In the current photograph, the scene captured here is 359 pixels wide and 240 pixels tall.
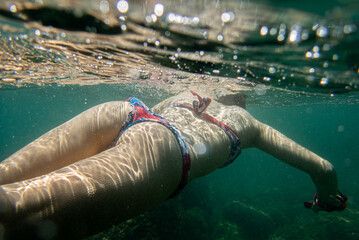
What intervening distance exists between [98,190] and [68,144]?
1.47 meters

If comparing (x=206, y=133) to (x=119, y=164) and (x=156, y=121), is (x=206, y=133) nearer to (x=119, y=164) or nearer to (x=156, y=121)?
(x=156, y=121)

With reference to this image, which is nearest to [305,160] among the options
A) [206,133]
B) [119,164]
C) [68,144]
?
[206,133]

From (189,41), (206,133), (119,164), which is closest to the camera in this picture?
(119,164)

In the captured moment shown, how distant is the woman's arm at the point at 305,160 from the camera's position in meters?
3.74

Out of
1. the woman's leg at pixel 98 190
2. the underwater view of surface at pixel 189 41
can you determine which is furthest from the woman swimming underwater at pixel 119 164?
the underwater view of surface at pixel 189 41

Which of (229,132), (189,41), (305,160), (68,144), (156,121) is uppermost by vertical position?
(189,41)

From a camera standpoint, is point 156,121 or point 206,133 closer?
point 156,121

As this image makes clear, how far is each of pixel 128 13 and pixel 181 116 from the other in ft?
8.59

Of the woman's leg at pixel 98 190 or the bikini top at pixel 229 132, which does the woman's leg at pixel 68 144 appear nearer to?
the woman's leg at pixel 98 190

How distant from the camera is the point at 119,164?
195cm

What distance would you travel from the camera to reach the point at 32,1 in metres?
3.89

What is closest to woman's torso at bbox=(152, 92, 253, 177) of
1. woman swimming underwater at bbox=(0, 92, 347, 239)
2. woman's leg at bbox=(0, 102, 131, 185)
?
woman swimming underwater at bbox=(0, 92, 347, 239)

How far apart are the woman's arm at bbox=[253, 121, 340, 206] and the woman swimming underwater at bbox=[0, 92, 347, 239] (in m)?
0.02

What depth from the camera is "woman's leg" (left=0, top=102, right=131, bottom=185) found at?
8.16ft
